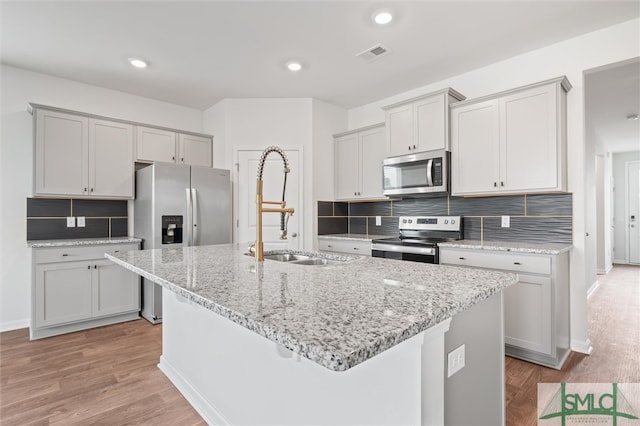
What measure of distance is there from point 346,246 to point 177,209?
194 cm

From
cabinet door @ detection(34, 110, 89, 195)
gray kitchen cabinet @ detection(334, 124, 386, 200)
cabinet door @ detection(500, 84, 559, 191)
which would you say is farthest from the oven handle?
cabinet door @ detection(34, 110, 89, 195)

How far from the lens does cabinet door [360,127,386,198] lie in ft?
12.8

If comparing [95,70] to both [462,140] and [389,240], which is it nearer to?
[389,240]

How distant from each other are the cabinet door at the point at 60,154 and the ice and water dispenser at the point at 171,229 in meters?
0.88

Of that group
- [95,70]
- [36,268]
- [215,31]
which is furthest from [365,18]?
[36,268]

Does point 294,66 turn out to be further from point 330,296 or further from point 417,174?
point 330,296

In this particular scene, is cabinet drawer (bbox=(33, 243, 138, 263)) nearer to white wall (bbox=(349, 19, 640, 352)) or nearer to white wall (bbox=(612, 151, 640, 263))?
white wall (bbox=(349, 19, 640, 352))

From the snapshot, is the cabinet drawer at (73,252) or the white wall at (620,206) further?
the white wall at (620,206)

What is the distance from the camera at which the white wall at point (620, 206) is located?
23.3 ft

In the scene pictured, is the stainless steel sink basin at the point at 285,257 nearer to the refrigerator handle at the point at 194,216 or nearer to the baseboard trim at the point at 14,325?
the refrigerator handle at the point at 194,216

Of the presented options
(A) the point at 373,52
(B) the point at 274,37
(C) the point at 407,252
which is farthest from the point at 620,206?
(B) the point at 274,37

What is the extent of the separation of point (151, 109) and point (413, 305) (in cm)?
434

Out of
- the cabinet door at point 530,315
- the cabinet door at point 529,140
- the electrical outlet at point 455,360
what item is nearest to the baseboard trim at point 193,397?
the electrical outlet at point 455,360

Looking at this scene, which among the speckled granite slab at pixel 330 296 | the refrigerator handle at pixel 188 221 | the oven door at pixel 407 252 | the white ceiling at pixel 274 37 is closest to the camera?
the speckled granite slab at pixel 330 296
